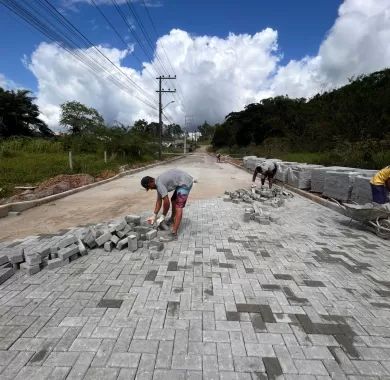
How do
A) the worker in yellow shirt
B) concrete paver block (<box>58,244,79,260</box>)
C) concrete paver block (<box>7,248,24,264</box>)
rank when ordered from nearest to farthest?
concrete paver block (<box>7,248,24,264</box>), concrete paver block (<box>58,244,79,260</box>), the worker in yellow shirt

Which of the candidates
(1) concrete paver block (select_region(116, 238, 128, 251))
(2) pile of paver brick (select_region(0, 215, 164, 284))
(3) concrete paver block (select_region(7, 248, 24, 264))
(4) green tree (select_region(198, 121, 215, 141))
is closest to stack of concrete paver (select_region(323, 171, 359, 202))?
(2) pile of paver brick (select_region(0, 215, 164, 284))

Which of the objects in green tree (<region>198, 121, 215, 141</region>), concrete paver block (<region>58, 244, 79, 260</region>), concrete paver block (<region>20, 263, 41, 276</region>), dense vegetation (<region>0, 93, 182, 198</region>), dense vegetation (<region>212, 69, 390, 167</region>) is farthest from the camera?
green tree (<region>198, 121, 215, 141</region>)

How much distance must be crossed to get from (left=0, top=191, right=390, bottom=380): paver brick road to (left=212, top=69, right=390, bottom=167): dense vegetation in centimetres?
883

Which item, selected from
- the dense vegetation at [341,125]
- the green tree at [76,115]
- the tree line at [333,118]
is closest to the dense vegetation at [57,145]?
the green tree at [76,115]

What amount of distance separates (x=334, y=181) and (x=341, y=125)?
1825 centimetres

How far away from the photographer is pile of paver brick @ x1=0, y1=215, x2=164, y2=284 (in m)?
3.95

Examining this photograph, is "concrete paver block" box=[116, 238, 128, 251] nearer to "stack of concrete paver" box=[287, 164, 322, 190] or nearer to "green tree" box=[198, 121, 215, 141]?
"stack of concrete paver" box=[287, 164, 322, 190]

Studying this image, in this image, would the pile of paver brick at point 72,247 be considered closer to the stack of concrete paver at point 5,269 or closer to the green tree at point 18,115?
the stack of concrete paver at point 5,269

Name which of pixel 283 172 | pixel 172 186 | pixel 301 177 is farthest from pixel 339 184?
pixel 172 186

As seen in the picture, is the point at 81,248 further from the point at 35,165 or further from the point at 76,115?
the point at 76,115

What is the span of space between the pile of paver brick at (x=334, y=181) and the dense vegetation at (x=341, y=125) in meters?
2.58

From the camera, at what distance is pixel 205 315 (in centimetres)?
296

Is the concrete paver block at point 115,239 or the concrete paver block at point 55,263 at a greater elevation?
the concrete paver block at point 115,239

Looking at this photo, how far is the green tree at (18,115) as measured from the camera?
35.4m
